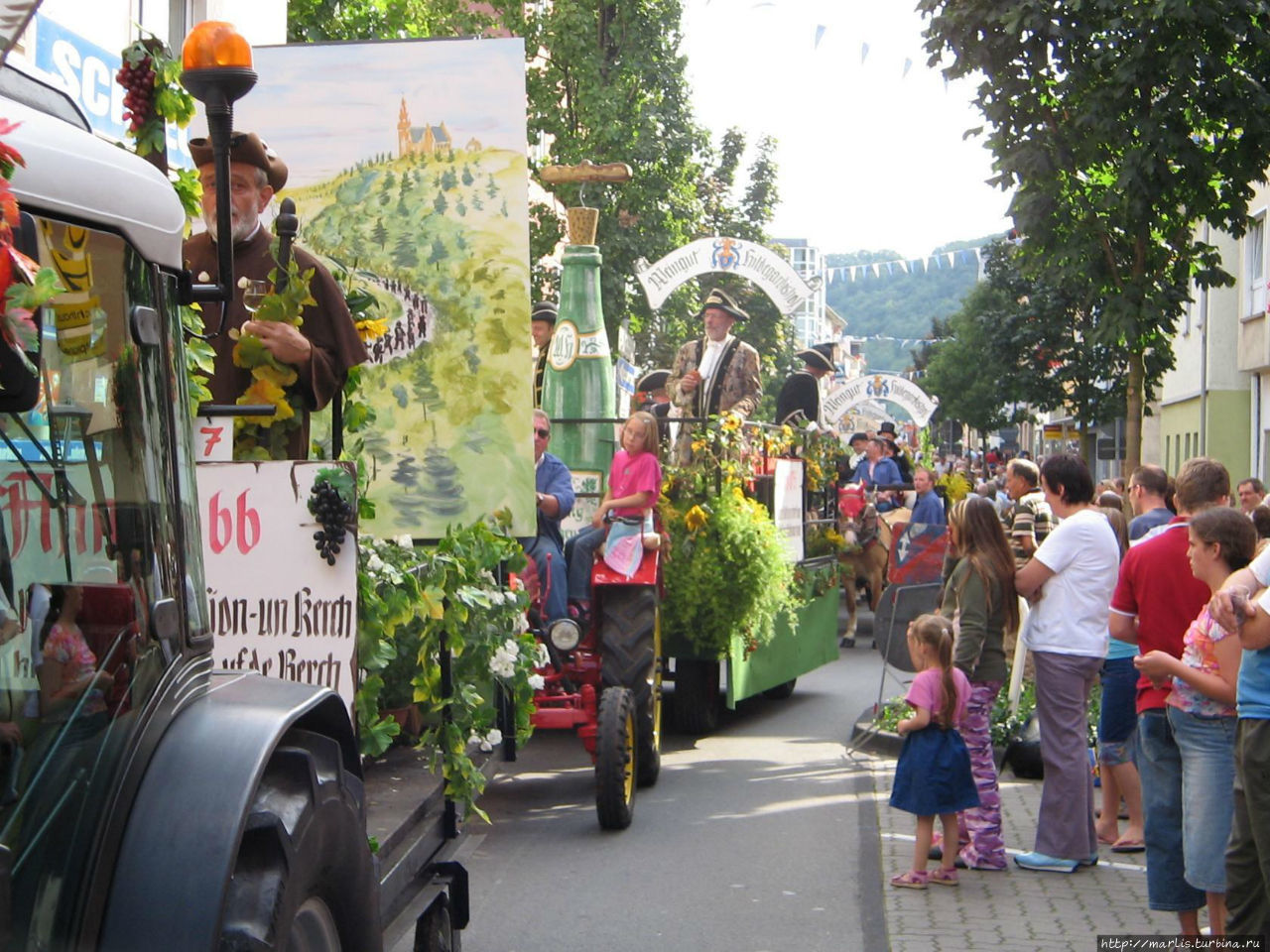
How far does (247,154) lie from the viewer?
5.00m

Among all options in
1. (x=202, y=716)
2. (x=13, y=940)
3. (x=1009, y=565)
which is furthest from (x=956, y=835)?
(x=13, y=940)

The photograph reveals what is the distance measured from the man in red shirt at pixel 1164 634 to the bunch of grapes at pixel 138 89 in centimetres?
402

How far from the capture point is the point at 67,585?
8.43 ft

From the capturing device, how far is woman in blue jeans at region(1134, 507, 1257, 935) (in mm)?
5473

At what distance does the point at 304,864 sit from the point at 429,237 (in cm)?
413

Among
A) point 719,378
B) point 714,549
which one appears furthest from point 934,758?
point 719,378

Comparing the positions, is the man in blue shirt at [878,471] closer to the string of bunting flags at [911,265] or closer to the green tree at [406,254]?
the green tree at [406,254]

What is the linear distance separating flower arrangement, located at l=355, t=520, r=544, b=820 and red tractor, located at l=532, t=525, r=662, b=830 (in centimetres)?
257

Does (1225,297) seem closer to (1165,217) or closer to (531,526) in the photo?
(1165,217)

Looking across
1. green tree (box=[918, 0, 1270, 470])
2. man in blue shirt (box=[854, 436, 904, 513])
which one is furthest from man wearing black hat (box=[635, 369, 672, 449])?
man in blue shirt (box=[854, 436, 904, 513])

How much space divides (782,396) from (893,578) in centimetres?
344

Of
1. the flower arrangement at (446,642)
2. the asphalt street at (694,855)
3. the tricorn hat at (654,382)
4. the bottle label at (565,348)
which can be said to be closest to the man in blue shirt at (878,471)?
the tricorn hat at (654,382)

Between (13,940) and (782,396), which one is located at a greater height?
(782,396)

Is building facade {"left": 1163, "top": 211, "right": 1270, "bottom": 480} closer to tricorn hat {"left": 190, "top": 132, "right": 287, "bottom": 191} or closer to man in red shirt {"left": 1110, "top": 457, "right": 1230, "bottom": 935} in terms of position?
man in red shirt {"left": 1110, "top": 457, "right": 1230, "bottom": 935}
